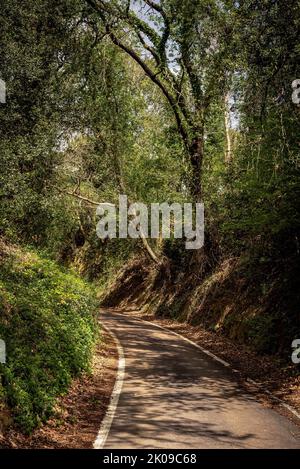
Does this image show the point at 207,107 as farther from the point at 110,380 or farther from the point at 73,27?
the point at 110,380

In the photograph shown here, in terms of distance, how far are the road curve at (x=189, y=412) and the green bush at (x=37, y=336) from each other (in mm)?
1311

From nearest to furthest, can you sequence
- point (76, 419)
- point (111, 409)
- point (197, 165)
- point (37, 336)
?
point (76, 419)
point (111, 409)
point (37, 336)
point (197, 165)

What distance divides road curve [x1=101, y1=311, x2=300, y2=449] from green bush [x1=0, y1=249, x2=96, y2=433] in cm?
131

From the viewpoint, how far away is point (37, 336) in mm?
9945

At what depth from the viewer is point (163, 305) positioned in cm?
2972

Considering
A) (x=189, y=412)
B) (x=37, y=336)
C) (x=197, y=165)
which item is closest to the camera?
(x=189, y=412)

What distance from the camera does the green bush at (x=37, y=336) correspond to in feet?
25.7

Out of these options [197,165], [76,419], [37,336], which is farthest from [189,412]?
[197,165]

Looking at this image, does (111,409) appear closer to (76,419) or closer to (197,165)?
(76,419)

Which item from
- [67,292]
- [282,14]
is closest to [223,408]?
[67,292]

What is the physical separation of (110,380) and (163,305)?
17994 millimetres

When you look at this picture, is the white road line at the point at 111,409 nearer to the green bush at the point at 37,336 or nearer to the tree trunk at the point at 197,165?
the green bush at the point at 37,336

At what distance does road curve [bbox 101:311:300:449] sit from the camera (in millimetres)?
7414

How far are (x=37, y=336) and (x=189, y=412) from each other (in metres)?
3.47
